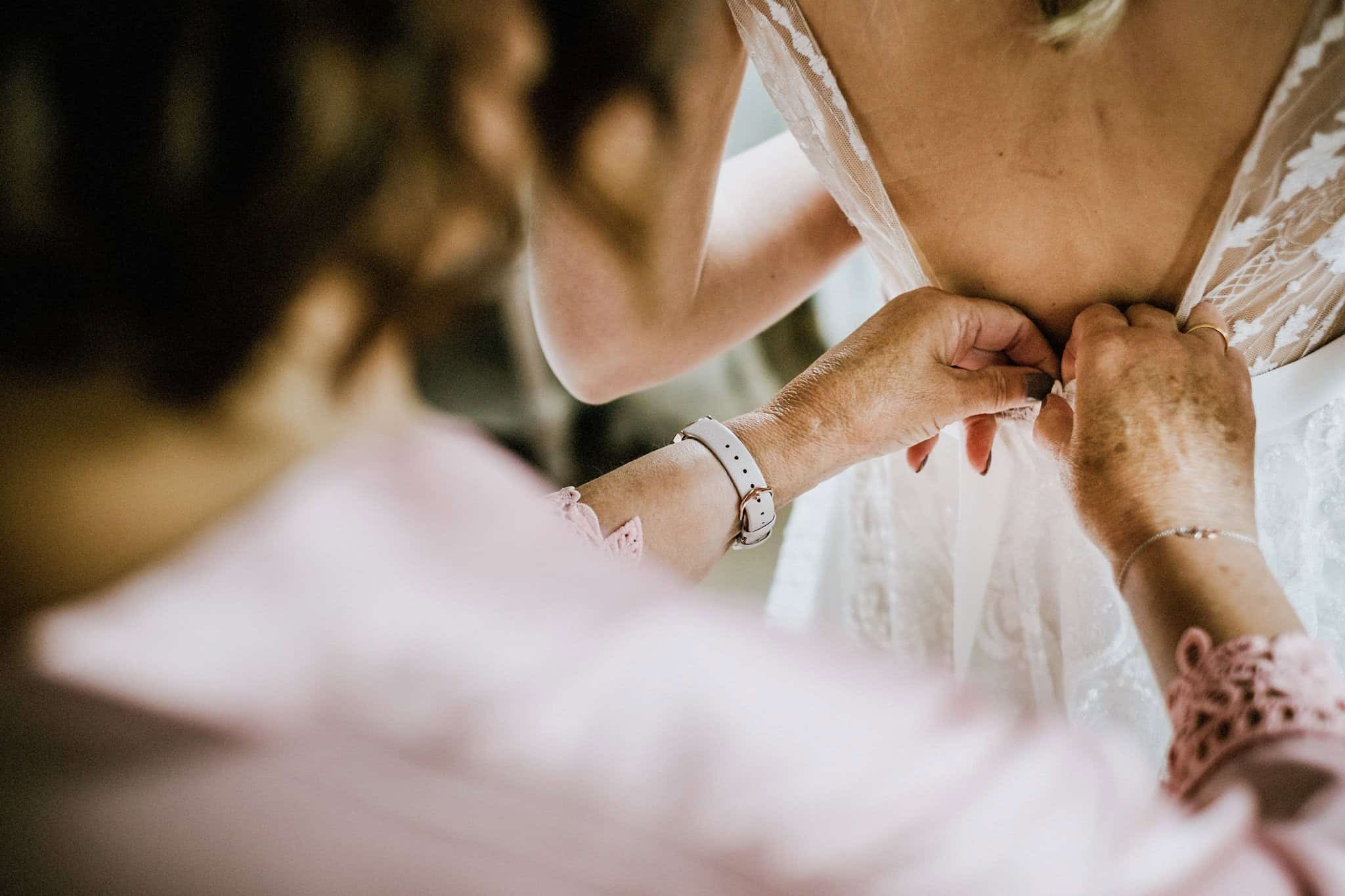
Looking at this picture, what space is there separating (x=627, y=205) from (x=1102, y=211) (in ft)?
1.19

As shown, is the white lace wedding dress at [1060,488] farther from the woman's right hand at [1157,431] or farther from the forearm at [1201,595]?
the forearm at [1201,595]

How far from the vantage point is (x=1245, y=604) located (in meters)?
0.46

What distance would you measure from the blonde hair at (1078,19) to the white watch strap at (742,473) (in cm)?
39

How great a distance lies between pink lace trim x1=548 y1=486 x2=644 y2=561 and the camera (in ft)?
2.12

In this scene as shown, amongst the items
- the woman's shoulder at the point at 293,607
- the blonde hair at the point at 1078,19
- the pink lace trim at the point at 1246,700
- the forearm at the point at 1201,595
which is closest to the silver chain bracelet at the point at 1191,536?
the forearm at the point at 1201,595

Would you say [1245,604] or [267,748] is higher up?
[1245,604]

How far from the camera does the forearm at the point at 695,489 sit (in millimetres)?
709

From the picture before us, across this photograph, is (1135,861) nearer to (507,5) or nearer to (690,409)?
(507,5)

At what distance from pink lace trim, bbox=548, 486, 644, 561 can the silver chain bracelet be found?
36 cm

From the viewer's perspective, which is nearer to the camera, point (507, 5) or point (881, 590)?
point (507, 5)

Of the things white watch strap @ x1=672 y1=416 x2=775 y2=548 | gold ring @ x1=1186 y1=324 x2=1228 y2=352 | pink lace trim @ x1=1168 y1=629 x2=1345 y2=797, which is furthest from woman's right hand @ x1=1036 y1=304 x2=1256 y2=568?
white watch strap @ x1=672 y1=416 x2=775 y2=548

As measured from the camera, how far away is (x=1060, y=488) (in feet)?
2.58

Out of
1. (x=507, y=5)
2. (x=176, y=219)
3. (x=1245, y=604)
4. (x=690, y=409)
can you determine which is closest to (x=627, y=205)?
(x=507, y=5)

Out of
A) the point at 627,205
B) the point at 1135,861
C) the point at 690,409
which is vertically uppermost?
the point at 690,409
